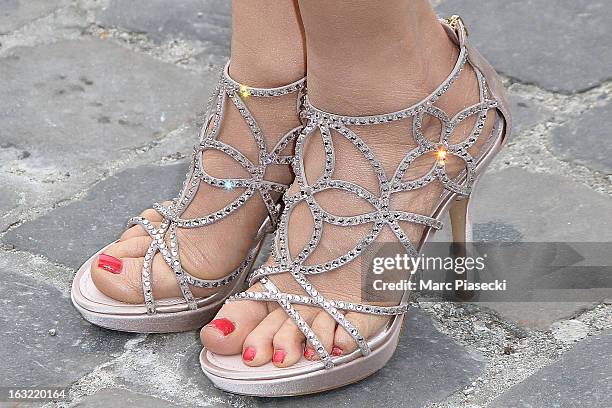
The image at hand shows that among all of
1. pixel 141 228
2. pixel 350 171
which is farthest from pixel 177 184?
pixel 350 171

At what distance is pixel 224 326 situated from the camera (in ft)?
4.16

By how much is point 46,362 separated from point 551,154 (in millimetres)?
942

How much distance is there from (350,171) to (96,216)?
0.57 m

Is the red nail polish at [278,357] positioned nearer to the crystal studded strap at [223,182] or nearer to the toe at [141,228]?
the crystal studded strap at [223,182]

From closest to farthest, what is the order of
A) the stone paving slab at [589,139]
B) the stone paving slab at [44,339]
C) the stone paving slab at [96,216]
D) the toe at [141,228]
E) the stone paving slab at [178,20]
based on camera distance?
the stone paving slab at [44,339]
the toe at [141,228]
the stone paving slab at [96,216]
the stone paving slab at [589,139]
the stone paving slab at [178,20]

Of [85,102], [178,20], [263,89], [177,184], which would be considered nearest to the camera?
[263,89]

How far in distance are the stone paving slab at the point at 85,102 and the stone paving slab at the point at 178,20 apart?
9 centimetres

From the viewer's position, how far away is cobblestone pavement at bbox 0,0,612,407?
1.31 meters

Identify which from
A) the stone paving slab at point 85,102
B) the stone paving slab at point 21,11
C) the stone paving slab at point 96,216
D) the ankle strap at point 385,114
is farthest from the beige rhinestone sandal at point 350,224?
the stone paving slab at point 21,11

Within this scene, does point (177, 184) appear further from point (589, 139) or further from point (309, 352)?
point (589, 139)

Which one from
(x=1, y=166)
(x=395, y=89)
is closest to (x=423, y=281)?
(x=395, y=89)

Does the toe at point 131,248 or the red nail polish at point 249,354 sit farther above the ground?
the red nail polish at point 249,354

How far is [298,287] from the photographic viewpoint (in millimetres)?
1303

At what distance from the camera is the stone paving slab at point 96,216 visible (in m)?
1.60
